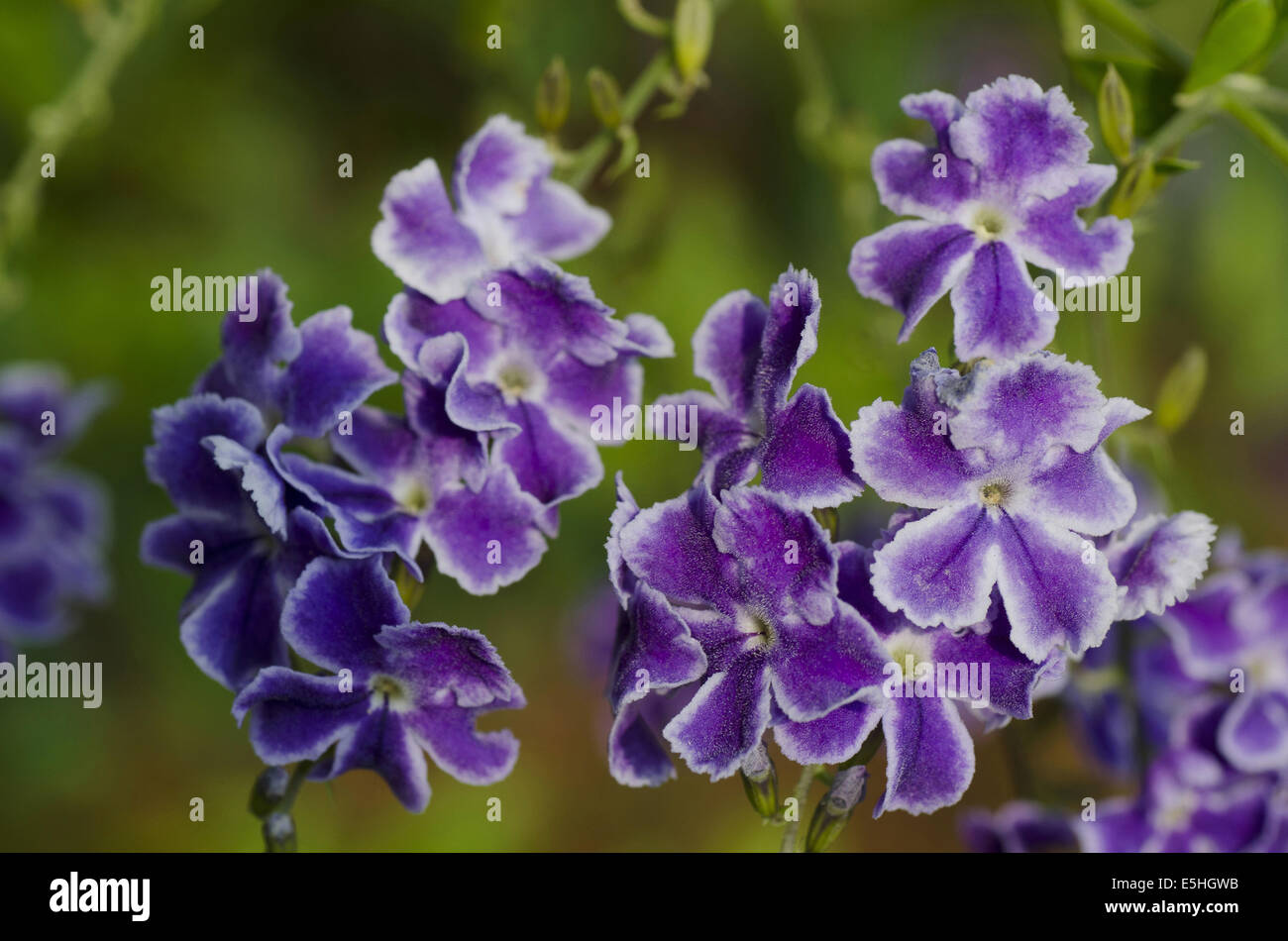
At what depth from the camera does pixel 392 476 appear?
3.81 ft

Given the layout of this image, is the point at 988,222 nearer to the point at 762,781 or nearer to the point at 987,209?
the point at 987,209

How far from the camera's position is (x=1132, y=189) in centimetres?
118

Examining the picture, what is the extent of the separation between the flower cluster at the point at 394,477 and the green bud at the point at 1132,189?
413 mm

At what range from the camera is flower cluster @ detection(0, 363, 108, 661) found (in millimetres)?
2010

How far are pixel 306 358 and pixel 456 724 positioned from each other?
0.35 m

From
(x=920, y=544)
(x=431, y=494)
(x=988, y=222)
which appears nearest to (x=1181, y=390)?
(x=988, y=222)

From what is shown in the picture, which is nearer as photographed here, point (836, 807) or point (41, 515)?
→ point (836, 807)

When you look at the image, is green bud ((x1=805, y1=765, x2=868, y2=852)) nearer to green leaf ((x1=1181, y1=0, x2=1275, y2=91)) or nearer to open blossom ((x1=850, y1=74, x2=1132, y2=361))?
open blossom ((x1=850, y1=74, x2=1132, y2=361))

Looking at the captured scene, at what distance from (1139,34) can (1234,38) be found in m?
0.15

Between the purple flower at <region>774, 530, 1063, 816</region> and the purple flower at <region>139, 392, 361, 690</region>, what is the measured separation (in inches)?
16.3

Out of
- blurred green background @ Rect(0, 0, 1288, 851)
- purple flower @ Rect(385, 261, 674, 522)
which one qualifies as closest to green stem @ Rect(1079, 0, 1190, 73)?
purple flower @ Rect(385, 261, 674, 522)

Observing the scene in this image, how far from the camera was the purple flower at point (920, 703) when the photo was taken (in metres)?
1.02
